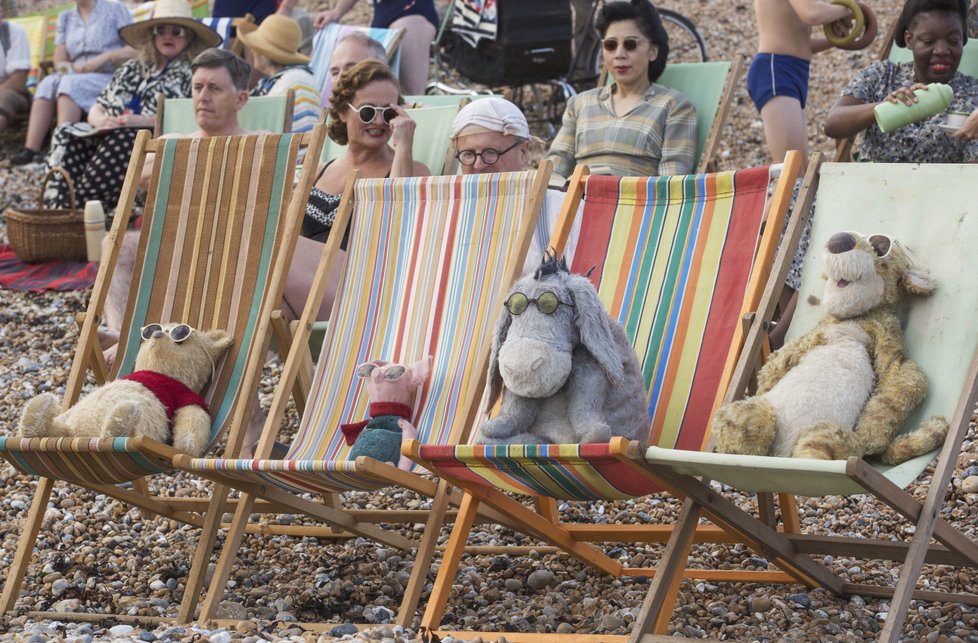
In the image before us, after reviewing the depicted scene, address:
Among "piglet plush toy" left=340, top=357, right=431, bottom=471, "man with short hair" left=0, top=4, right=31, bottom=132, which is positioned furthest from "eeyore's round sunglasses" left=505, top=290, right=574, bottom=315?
"man with short hair" left=0, top=4, right=31, bottom=132

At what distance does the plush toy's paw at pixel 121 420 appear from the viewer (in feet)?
11.8

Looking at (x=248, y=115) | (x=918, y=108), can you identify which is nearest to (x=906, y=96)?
(x=918, y=108)

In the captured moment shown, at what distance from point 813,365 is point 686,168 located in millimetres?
2251

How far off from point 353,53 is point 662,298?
290 cm

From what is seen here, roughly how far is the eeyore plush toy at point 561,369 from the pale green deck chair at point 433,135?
211 cm

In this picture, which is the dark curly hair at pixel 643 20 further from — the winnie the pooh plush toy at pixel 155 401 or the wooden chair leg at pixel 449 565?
the wooden chair leg at pixel 449 565

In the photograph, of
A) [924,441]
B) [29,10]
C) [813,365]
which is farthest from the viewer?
[29,10]

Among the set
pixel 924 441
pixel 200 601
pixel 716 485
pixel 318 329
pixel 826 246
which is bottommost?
pixel 200 601

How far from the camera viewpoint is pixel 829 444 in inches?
112

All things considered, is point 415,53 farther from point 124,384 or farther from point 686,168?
point 124,384

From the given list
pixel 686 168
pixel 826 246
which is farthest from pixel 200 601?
pixel 686 168

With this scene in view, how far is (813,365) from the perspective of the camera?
10.1 feet

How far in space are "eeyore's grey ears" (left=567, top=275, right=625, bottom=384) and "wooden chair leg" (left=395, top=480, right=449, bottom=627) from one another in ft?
1.96

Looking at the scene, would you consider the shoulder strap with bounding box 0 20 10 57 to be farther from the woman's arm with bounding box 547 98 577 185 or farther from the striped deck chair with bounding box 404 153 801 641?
the striped deck chair with bounding box 404 153 801 641
